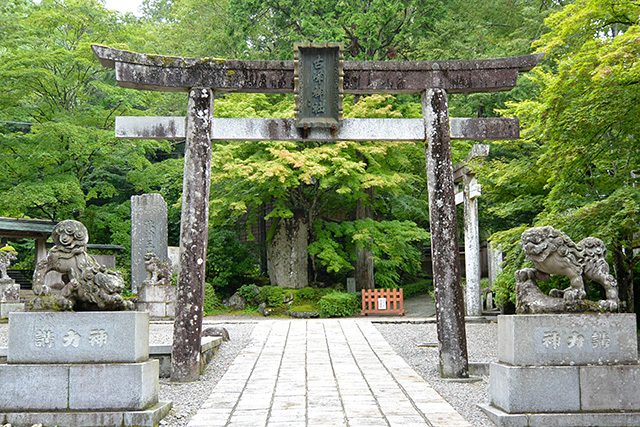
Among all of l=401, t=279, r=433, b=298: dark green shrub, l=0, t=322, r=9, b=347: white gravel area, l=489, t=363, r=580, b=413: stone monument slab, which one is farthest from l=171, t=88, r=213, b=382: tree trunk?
l=401, t=279, r=433, b=298: dark green shrub

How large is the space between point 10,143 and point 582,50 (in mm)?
19411

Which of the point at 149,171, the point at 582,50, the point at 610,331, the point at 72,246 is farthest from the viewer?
the point at 149,171

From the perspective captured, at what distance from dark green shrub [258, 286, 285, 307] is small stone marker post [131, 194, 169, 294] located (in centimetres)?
402

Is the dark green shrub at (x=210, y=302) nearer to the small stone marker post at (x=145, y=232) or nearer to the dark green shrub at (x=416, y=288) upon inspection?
the small stone marker post at (x=145, y=232)

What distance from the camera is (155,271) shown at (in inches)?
664

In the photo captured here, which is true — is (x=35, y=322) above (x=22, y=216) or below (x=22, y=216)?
below

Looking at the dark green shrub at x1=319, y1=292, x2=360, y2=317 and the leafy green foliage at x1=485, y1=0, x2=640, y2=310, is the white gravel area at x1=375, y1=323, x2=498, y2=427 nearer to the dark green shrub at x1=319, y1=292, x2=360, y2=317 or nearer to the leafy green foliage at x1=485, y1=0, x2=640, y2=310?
the leafy green foliage at x1=485, y1=0, x2=640, y2=310

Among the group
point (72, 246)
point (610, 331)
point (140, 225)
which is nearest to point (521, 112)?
point (610, 331)

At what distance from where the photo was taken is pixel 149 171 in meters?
23.3

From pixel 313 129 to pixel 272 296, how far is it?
40.4 ft

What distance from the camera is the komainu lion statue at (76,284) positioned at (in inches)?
223

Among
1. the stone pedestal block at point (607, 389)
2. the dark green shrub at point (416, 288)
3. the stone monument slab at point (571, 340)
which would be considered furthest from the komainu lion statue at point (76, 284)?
the dark green shrub at point (416, 288)

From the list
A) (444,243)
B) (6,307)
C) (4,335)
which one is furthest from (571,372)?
(6,307)

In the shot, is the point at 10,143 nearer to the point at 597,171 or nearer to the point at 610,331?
the point at 597,171
